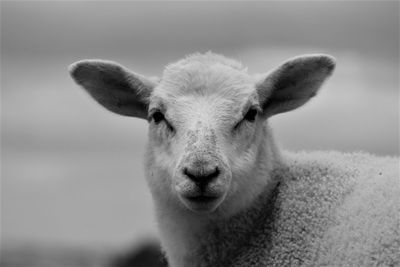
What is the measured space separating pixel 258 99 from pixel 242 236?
168 centimetres

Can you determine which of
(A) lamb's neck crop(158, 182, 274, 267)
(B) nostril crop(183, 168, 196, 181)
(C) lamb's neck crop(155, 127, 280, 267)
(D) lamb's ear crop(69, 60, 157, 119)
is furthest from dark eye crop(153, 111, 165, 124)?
(B) nostril crop(183, 168, 196, 181)

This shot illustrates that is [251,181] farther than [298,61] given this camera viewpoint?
No

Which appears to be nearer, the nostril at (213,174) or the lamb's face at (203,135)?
the nostril at (213,174)

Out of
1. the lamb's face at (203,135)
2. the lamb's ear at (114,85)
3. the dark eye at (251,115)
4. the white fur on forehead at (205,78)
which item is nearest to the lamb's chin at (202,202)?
the lamb's face at (203,135)

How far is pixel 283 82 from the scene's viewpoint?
1121cm

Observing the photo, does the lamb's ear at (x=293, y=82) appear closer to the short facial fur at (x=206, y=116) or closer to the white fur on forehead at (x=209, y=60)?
the short facial fur at (x=206, y=116)

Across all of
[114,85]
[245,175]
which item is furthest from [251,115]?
[114,85]

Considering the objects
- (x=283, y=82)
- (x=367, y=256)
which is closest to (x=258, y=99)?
(x=283, y=82)

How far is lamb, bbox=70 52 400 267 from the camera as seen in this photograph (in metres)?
9.59

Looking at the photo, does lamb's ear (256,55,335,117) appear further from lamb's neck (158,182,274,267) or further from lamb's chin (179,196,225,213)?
lamb's chin (179,196,225,213)

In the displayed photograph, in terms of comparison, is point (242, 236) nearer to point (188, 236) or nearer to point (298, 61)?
point (188, 236)

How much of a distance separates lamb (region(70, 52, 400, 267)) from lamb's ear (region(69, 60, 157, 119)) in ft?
0.05

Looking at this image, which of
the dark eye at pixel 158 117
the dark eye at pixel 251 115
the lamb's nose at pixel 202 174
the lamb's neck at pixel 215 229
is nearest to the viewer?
the lamb's nose at pixel 202 174

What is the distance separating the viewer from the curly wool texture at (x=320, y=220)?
9.52 meters
